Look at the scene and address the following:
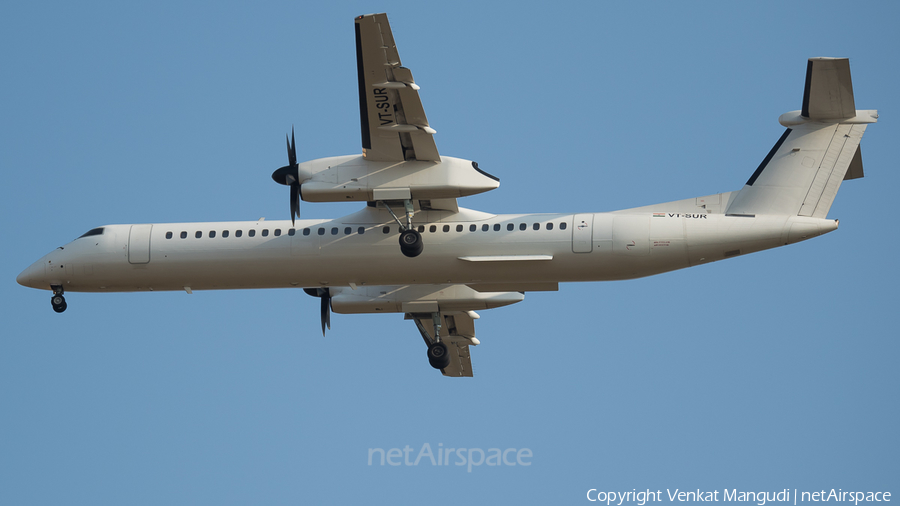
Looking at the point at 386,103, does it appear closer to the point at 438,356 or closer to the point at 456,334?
the point at 438,356

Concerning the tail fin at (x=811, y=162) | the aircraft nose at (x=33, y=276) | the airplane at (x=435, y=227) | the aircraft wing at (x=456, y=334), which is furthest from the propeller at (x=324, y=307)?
the tail fin at (x=811, y=162)

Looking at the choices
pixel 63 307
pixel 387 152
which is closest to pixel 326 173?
pixel 387 152

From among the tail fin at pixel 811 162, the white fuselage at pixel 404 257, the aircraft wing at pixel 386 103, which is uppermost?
the aircraft wing at pixel 386 103

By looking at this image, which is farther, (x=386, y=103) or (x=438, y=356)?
(x=438, y=356)

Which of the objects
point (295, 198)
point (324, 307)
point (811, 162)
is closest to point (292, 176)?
point (295, 198)

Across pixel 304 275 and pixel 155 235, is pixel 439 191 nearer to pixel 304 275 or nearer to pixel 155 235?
pixel 304 275

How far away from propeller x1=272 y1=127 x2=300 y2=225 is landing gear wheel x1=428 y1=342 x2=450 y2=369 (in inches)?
244

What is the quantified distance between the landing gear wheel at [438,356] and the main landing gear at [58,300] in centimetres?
1004

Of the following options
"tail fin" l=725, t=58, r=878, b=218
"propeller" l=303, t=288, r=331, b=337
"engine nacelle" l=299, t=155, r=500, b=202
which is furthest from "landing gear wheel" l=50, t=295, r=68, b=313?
"tail fin" l=725, t=58, r=878, b=218

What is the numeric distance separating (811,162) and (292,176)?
1262cm

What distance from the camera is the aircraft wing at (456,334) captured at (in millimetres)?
33250

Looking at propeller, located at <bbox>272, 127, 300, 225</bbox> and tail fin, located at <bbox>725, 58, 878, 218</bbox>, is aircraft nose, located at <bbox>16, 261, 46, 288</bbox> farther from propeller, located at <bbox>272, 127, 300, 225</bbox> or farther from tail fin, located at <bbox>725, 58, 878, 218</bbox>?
tail fin, located at <bbox>725, 58, 878, 218</bbox>

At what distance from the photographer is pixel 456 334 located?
34094 millimetres

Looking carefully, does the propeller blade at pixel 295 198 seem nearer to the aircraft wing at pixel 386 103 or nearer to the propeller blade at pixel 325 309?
the aircraft wing at pixel 386 103
